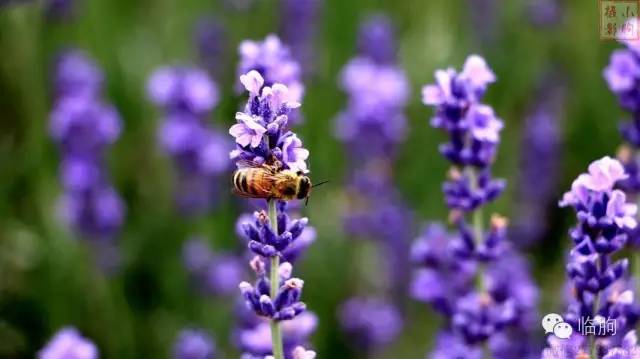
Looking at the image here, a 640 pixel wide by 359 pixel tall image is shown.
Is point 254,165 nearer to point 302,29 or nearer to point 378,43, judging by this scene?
point 378,43

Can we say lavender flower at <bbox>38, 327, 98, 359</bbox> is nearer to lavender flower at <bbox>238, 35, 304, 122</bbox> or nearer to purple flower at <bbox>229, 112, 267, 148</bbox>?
lavender flower at <bbox>238, 35, 304, 122</bbox>

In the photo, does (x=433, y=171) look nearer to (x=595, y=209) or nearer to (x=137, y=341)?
(x=137, y=341)

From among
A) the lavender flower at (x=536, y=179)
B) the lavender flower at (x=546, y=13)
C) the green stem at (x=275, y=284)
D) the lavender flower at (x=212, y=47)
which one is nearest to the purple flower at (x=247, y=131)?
the green stem at (x=275, y=284)

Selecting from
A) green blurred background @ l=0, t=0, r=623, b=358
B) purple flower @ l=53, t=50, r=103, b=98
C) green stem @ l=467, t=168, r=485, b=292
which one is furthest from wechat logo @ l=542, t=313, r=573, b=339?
purple flower @ l=53, t=50, r=103, b=98

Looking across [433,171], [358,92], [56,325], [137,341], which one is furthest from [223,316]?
[433,171]

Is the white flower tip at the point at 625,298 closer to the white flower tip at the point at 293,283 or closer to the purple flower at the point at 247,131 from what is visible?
the white flower tip at the point at 293,283

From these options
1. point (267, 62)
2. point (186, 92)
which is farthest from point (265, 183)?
point (186, 92)
